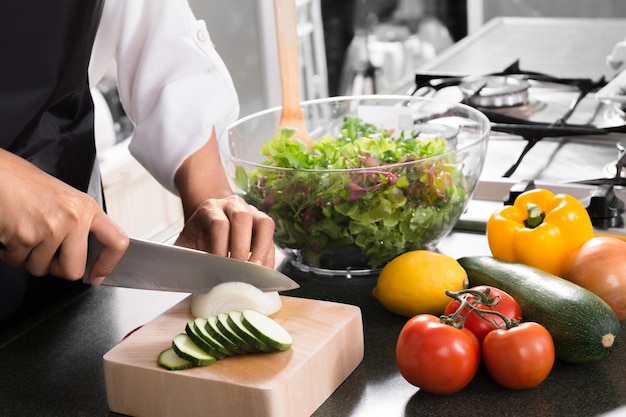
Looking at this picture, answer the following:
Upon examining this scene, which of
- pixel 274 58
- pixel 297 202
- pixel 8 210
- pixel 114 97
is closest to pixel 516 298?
pixel 297 202

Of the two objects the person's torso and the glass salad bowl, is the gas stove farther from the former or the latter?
the person's torso

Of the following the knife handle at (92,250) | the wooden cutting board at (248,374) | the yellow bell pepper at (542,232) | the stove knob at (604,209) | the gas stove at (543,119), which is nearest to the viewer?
the wooden cutting board at (248,374)

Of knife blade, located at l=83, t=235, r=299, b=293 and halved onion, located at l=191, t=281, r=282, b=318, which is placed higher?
knife blade, located at l=83, t=235, r=299, b=293

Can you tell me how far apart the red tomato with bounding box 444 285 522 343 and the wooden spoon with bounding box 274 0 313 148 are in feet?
1.34

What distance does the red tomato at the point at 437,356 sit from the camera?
2.68 ft

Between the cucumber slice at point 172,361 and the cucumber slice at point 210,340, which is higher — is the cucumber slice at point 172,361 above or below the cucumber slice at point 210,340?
below

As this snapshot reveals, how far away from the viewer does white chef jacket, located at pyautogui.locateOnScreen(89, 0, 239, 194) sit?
1.19 m

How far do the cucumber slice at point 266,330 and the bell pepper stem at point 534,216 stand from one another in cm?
35

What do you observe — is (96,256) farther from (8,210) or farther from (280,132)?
(280,132)

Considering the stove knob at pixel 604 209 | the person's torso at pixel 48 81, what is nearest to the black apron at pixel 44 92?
the person's torso at pixel 48 81

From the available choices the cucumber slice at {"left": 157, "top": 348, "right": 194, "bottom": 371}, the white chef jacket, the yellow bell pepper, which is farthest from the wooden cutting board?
the white chef jacket

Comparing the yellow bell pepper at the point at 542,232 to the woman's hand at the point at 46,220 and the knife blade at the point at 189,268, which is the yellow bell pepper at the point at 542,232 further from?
the woman's hand at the point at 46,220

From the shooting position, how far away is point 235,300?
920 mm

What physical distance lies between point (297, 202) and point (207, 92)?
0.23 meters
